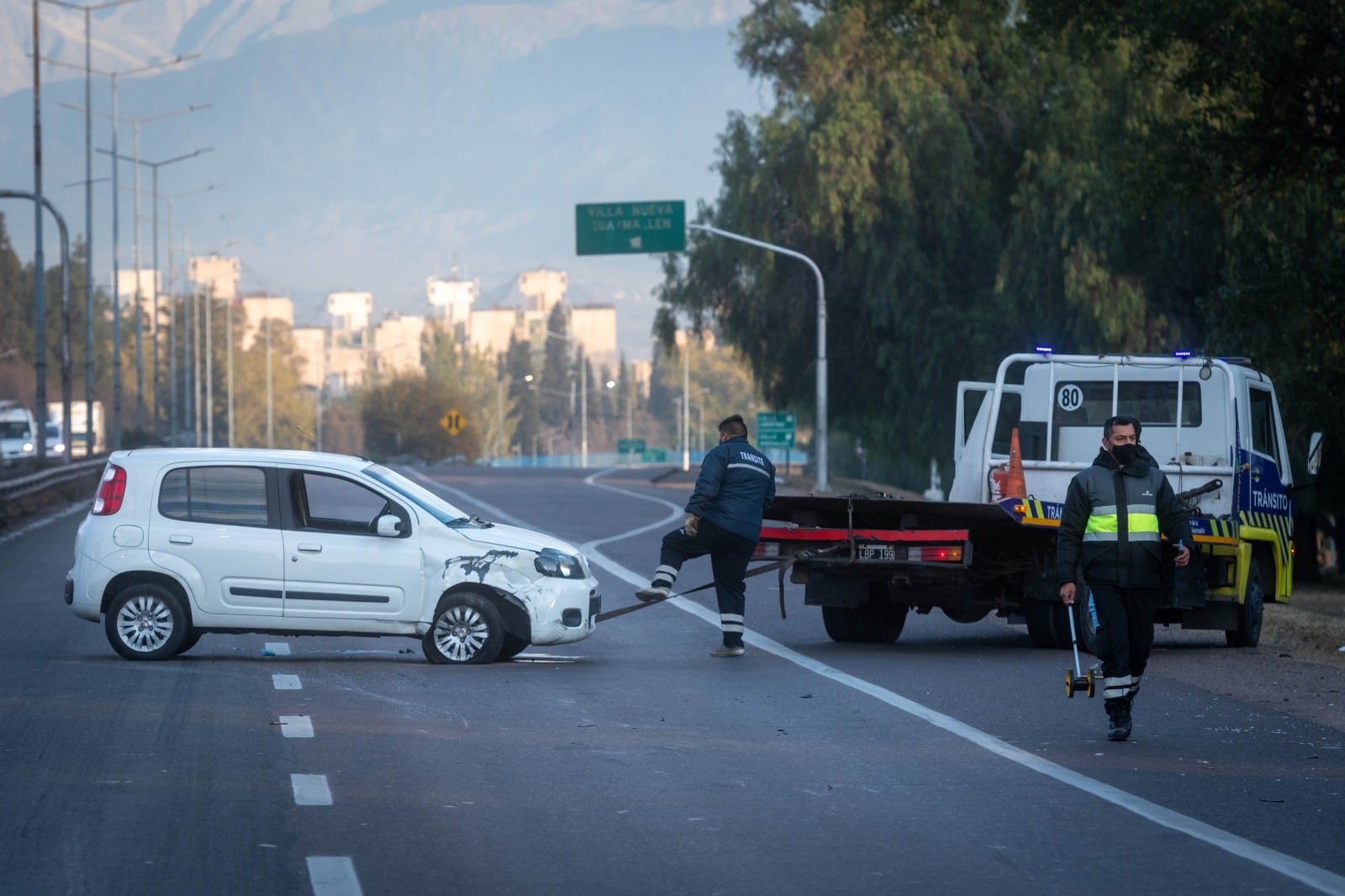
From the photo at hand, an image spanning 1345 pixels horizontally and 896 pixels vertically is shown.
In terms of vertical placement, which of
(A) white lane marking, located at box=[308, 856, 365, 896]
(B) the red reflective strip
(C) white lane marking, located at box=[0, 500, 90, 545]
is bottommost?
(C) white lane marking, located at box=[0, 500, 90, 545]

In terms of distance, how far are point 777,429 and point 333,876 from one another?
55326 millimetres

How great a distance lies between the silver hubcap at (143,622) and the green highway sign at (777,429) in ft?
157

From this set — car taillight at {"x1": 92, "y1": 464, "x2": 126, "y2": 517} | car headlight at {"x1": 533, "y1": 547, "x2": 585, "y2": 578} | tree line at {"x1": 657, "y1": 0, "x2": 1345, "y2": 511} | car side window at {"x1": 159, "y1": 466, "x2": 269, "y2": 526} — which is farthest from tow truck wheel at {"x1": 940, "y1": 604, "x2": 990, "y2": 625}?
tree line at {"x1": 657, "y1": 0, "x2": 1345, "y2": 511}

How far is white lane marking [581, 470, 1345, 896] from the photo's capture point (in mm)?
7824

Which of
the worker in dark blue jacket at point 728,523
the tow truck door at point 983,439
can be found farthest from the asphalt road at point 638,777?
the tow truck door at point 983,439

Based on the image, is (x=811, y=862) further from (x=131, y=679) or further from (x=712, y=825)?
(x=131, y=679)

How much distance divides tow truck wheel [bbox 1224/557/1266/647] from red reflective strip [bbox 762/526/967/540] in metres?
2.74

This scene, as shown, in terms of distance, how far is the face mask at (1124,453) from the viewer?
37.9 ft

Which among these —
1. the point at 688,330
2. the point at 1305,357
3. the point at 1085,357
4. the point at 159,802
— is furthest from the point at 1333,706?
the point at 688,330

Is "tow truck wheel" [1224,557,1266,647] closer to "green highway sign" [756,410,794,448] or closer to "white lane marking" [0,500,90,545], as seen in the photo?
"white lane marking" [0,500,90,545]

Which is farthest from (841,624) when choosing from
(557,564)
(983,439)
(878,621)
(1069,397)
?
(557,564)

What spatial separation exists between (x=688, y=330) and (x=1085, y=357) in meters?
32.3

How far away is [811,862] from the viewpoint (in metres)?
7.95

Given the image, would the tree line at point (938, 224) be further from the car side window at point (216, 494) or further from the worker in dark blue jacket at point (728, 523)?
the car side window at point (216, 494)
